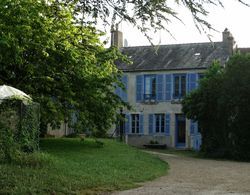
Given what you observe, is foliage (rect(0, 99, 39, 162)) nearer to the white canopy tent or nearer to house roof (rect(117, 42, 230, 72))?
the white canopy tent

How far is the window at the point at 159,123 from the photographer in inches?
1385

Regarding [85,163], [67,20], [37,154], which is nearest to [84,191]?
[37,154]

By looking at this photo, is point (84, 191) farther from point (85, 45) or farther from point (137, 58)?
point (137, 58)

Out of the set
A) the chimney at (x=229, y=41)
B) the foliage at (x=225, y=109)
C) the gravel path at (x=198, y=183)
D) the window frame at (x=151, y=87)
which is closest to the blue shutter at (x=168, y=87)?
the window frame at (x=151, y=87)

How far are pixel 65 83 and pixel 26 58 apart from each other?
1849 millimetres

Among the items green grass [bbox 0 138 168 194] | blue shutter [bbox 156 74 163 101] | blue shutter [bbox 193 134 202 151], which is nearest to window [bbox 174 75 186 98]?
blue shutter [bbox 156 74 163 101]

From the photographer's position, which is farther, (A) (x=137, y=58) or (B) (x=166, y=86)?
(A) (x=137, y=58)

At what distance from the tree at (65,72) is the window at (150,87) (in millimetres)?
12990

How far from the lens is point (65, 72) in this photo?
20.7 m

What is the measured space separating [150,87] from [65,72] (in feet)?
52.0

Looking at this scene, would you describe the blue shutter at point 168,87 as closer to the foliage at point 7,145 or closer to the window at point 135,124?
the window at point 135,124

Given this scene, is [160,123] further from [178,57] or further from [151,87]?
[178,57]

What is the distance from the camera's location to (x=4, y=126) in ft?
44.9

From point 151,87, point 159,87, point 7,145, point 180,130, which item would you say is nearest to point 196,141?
point 180,130
